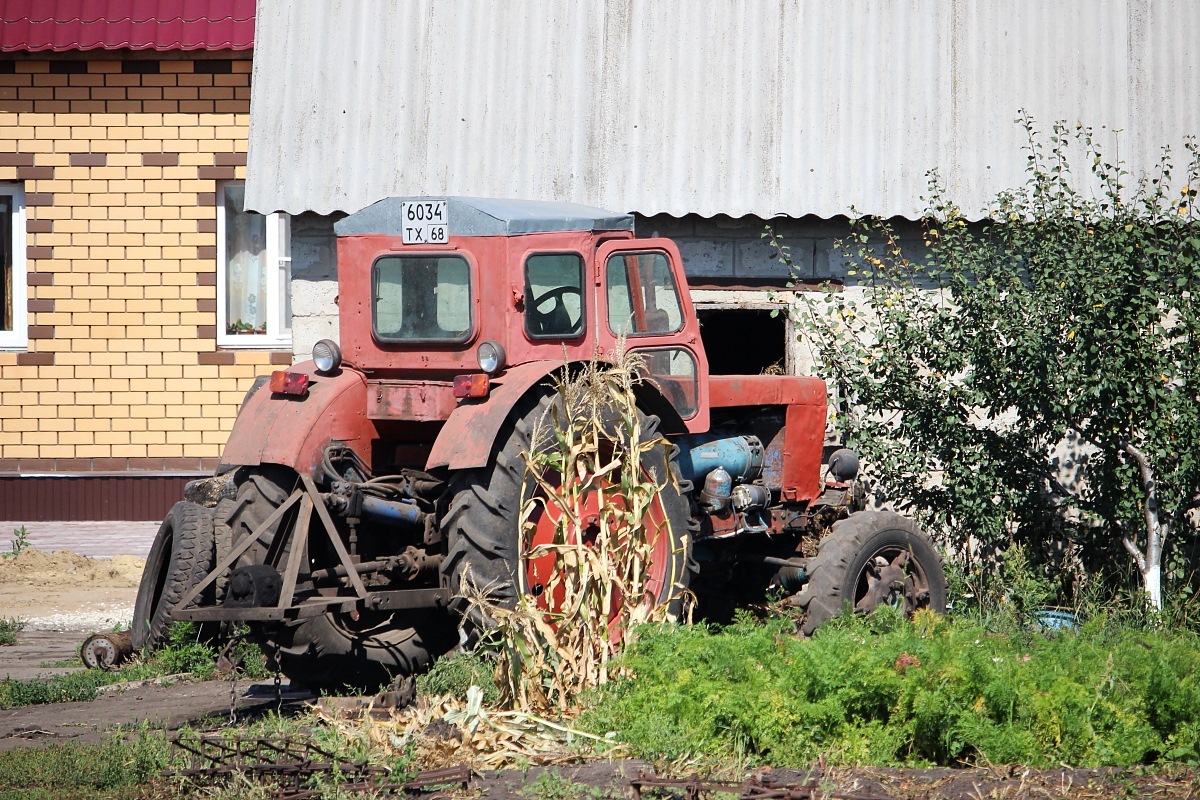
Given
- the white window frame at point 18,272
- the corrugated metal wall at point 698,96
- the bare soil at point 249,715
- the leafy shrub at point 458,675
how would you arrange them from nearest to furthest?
the bare soil at point 249,715 → the leafy shrub at point 458,675 → the corrugated metal wall at point 698,96 → the white window frame at point 18,272

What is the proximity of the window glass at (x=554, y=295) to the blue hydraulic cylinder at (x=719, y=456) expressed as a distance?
1.09m

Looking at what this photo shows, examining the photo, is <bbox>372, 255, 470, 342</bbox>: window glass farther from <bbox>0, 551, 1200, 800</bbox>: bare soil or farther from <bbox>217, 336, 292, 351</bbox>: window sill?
<bbox>217, 336, 292, 351</bbox>: window sill

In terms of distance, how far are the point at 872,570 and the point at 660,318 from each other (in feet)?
6.52

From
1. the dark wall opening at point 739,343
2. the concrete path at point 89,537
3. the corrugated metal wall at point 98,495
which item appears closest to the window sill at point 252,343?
the corrugated metal wall at point 98,495

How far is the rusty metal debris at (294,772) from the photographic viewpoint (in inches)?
202

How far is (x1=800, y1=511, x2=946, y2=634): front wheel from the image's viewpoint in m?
7.73

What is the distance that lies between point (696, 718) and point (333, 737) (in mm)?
1511

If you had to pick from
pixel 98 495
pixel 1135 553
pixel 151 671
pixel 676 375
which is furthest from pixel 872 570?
pixel 98 495

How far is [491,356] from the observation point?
6809 millimetres

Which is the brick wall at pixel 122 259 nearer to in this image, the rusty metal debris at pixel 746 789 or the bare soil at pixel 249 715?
the bare soil at pixel 249 715

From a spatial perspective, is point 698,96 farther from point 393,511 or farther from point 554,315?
point 393,511

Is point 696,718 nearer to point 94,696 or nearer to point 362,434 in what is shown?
point 362,434

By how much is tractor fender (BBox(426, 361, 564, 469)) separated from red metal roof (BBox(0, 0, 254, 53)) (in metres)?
7.77

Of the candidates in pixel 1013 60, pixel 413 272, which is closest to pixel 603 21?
pixel 1013 60
